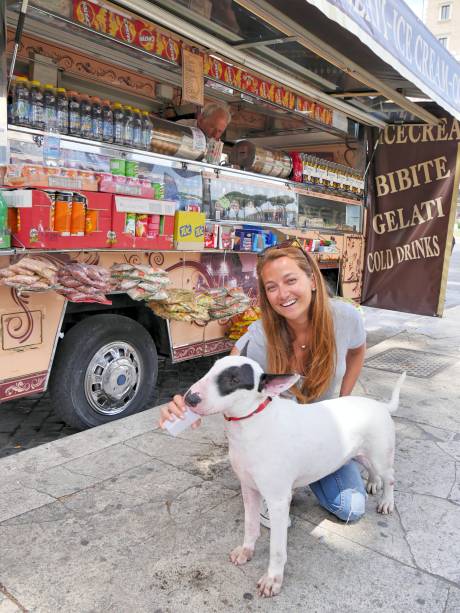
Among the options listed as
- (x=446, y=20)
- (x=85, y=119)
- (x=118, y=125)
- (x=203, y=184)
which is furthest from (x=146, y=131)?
(x=446, y=20)

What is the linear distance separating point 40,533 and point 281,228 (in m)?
4.25

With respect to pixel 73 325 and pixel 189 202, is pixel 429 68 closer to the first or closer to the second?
pixel 189 202

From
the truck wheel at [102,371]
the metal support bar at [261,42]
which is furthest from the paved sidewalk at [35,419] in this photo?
the metal support bar at [261,42]

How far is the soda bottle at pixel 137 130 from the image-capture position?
13.5 feet

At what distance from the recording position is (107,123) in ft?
12.8

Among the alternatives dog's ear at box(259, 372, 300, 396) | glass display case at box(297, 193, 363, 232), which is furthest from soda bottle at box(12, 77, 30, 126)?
glass display case at box(297, 193, 363, 232)

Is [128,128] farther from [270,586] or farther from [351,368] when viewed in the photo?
[270,586]

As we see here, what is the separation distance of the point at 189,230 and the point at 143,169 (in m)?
0.65

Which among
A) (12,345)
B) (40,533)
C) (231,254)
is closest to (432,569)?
(40,533)

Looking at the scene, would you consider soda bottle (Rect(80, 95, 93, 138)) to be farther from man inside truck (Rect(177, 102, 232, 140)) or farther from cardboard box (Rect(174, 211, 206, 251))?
man inside truck (Rect(177, 102, 232, 140))

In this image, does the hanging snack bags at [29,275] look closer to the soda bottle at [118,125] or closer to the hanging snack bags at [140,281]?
the hanging snack bags at [140,281]

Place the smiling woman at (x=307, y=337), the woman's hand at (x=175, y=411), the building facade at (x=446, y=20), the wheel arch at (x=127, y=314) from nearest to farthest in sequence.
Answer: the woman's hand at (x=175, y=411), the smiling woman at (x=307, y=337), the wheel arch at (x=127, y=314), the building facade at (x=446, y=20)

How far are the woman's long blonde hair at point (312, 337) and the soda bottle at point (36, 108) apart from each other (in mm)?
2079

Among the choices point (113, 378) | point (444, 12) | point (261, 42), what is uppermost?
point (444, 12)
